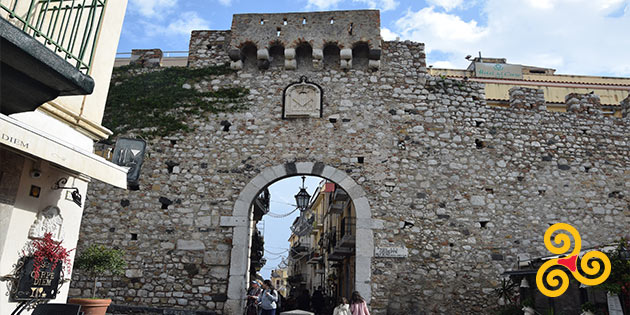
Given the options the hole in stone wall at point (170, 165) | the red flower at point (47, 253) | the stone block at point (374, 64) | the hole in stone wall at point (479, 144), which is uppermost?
the stone block at point (374, 64)

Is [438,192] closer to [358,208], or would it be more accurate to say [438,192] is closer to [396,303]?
[358,208]

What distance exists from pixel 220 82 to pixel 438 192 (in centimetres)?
545

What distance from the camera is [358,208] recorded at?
8961 millimetres

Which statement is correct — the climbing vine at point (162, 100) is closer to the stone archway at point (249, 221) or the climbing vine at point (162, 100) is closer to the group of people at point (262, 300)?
the stone archway at point (249, 221)

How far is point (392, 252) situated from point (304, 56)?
4.85 metres

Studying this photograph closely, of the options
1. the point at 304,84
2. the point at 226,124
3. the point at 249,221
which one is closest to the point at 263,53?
the point at 304,84

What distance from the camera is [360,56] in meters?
10.2

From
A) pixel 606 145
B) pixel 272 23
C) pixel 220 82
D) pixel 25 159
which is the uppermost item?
pixel 272 23

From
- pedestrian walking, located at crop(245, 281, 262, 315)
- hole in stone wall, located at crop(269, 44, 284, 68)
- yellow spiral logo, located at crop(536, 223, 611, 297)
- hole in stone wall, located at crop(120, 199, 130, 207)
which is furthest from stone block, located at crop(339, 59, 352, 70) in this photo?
yellow spiral logo, located at crop(536, 223, 611, 297)

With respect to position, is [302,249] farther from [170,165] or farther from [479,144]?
[479,144]

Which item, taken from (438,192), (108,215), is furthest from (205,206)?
(438,192)

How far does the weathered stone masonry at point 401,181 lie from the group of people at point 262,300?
0.63 metres

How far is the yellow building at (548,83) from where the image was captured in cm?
1363

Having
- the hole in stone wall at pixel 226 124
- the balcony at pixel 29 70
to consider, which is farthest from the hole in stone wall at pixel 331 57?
the balcony at pixel 29 70
